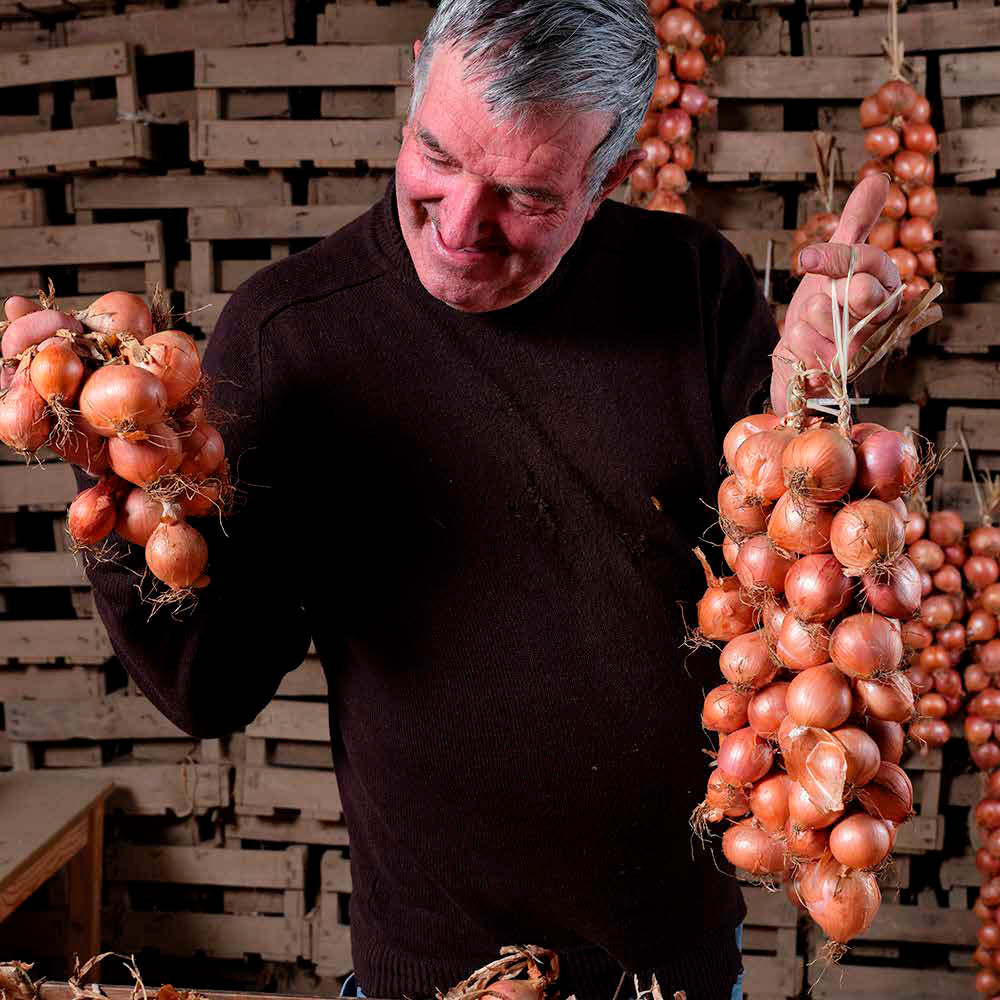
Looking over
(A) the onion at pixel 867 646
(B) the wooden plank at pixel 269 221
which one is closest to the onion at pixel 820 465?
(A) the onion at pixel 867 646

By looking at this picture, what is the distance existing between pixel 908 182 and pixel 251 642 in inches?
79.5

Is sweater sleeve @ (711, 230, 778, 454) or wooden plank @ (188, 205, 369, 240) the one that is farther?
wooden plank @ (188, 205, 369, 240)

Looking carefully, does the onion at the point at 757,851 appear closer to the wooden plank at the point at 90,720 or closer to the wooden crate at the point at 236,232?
the wooden crate at the point at 236,232

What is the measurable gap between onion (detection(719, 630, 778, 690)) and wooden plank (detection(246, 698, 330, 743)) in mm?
1924

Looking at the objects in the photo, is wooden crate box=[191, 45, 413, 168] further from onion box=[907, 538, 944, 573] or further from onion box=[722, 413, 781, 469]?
onion box=[722, 413, 781, 469]

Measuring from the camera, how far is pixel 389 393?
1.29 metres

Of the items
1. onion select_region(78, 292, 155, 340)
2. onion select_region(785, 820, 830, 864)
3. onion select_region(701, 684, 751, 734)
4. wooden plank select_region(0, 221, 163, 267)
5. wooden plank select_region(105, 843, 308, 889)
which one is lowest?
wooden plank select_region(105, 843, 308, 889)

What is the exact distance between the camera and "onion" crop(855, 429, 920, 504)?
3.08ft

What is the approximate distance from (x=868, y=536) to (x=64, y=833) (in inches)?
88.0

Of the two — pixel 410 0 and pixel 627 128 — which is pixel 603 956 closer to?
pixel 627 128

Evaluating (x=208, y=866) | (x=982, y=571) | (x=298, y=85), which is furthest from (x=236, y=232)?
(x=982, y=571)

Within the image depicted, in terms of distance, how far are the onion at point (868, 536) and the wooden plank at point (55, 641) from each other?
240cm

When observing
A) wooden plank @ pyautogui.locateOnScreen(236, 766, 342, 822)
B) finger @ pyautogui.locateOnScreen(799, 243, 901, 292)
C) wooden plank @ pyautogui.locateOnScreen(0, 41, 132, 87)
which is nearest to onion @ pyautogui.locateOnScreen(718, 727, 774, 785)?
finger @ pyautogui.locateOnScreen(799, 243, 901, 292)

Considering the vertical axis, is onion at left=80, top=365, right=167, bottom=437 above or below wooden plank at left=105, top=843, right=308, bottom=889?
above
